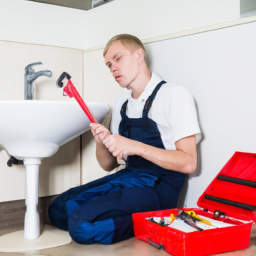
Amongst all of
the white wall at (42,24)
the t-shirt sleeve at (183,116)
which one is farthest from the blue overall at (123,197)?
the white wall at (42,24)

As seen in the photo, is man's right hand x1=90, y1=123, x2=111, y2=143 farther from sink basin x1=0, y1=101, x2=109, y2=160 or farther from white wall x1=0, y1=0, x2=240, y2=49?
white wall x1=0, y1=0, x2=240, y2=49

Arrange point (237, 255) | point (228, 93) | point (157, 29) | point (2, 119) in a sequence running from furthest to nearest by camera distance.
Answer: point (157, 29), point (228, 93), point (2, 119), point (237, 255)

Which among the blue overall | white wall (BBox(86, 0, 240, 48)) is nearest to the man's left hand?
the blue overall

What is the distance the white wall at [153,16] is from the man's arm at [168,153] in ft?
1.71

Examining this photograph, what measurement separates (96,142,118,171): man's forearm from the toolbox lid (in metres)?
0.50

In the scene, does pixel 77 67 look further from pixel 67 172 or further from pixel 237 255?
pixel 237 255

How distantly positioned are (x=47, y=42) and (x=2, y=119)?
785 mm

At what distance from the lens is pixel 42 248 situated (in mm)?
1537

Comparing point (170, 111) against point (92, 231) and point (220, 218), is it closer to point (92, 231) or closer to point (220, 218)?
point (220, 218)

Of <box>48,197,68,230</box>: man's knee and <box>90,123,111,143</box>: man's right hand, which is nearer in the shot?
<box>90,123,111,143</box>: man's right hand

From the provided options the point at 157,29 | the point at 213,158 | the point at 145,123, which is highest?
the point at 157,29

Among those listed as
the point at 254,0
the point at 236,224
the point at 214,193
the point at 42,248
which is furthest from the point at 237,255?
the point at 254,0

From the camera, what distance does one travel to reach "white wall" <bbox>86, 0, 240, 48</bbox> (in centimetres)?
160

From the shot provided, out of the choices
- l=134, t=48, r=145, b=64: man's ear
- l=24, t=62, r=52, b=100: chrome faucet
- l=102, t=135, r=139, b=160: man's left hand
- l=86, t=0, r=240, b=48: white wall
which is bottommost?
l=102, t=135, r=139, b=160: man's left hand
